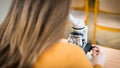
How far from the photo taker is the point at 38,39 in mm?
719

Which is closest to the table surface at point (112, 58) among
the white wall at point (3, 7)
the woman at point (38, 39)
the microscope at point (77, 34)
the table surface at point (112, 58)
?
the table surface at point (112, 58)

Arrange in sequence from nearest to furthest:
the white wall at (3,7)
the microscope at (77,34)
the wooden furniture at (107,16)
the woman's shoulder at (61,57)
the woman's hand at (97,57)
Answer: the woman's shoulder at (61,57), the woman's hand at (97,57), the microscope at (77,34), the wooden furniture at (107,16), the white wall at (3,7)

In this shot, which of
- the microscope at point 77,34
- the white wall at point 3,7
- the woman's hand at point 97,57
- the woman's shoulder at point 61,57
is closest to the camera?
the woman's shoulder at point 61,57

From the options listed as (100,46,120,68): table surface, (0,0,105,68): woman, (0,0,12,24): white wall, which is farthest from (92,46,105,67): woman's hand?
(0,0,12,24): white wall

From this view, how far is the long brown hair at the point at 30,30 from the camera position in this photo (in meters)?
0.70

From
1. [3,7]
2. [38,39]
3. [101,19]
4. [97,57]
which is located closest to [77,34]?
[97,57]

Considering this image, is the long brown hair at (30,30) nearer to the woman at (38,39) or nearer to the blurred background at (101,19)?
the woman at (38,39)

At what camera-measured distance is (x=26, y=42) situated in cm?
71

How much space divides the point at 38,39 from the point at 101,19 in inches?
45.0

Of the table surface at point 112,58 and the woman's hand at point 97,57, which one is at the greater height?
the woman's hand at point 97,57

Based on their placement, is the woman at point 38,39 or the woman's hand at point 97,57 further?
the woman's hand at point 97,57

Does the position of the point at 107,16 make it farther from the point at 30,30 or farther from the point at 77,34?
the point at 30,30

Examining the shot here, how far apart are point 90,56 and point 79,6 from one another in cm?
73

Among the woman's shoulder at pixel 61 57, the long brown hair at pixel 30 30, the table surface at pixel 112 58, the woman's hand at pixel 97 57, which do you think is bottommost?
the table surface at pixel 112 58
